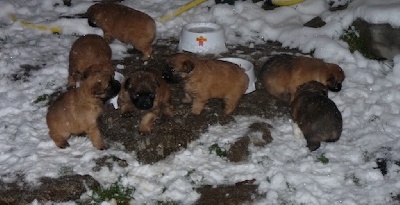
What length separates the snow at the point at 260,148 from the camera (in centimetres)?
461

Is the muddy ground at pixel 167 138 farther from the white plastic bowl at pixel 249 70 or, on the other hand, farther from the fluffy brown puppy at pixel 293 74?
the fluffy brown puppy at pixel 293 74

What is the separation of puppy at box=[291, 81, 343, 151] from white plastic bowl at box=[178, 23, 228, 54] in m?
1.87

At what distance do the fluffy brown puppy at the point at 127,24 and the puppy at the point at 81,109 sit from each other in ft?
5.26

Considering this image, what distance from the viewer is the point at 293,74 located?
542cm

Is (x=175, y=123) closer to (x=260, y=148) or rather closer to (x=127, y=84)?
(x=127, y=84)

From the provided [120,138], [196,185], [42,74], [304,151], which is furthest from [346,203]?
[42,74]

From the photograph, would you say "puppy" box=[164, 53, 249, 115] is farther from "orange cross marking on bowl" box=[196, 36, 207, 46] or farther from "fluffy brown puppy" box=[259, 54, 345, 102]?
"orange cross marking on bowl" box=[196, 36, 207, 46]

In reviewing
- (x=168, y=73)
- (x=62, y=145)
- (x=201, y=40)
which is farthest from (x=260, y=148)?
(x=201, y=40)

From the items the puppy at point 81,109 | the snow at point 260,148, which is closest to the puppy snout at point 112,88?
the puppy at point 81,109

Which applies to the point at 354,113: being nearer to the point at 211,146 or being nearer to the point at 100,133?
the point at 211,146

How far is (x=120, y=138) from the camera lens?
516cm

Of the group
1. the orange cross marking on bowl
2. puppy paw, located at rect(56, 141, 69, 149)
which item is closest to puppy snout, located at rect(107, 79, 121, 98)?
puppy paw, located at rect(56, 141, 69, 149)

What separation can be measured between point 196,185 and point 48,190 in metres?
1.21

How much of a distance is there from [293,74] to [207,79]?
0.89 m
